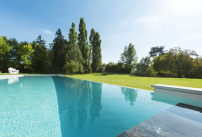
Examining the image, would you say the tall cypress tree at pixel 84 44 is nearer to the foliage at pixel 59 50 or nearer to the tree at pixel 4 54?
the foliage at pixel 59 50

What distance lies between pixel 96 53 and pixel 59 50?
10972 mm

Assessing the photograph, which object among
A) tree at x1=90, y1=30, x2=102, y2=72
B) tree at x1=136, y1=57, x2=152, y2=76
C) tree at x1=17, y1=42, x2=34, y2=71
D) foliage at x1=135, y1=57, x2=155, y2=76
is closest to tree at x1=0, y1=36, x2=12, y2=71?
tree at x1=17, y1=42, x2=34, y2=71

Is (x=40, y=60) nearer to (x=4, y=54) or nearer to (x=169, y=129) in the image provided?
(x=4, y=54)

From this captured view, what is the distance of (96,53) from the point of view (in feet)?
92.2

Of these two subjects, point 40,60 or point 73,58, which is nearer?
point 73,58

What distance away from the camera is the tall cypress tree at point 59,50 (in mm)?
27250

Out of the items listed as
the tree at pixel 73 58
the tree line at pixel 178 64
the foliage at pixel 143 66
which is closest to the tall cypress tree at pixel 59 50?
the tree at pixel 73 58

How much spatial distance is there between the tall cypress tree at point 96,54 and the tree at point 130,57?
853 centimetres

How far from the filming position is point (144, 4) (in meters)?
9.11

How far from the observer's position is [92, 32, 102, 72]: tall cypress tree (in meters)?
27.7

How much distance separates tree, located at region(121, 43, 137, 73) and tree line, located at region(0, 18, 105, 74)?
27.3ft

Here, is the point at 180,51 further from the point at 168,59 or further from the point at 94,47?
the point at 94,47

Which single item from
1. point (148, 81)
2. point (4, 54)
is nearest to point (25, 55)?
point (4, 54)

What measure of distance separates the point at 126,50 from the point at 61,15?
21492mm
